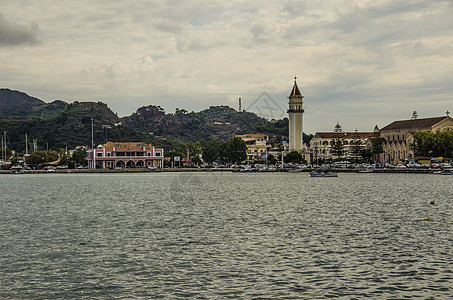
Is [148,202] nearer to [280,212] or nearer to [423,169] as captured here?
[280,212]

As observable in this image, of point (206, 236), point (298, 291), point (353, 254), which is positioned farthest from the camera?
point (206, 236)

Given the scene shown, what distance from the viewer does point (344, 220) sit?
4816 centimetres

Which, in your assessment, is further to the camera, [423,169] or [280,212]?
[423,169]

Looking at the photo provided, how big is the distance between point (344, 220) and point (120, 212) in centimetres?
2444

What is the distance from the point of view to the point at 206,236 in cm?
3950

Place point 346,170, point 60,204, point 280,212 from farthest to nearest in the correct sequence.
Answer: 1. point 346,170
2. point 60,204
3. point 280,212

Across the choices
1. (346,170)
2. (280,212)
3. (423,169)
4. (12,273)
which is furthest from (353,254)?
(346,170)

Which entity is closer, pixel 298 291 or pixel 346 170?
pixel 298 291

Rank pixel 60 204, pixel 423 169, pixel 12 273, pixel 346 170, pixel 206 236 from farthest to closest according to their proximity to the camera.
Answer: pixel 346 170 < pixel 423 169 < pixel 60 204 < pixel 206 236 < pixel 12 273

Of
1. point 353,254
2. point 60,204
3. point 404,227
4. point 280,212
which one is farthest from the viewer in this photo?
point 60,204

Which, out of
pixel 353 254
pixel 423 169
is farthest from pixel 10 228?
pixel 423 169

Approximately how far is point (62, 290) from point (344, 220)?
97.9 feet

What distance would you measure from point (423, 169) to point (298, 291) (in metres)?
139

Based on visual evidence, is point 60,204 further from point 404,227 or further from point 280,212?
point 404,227
